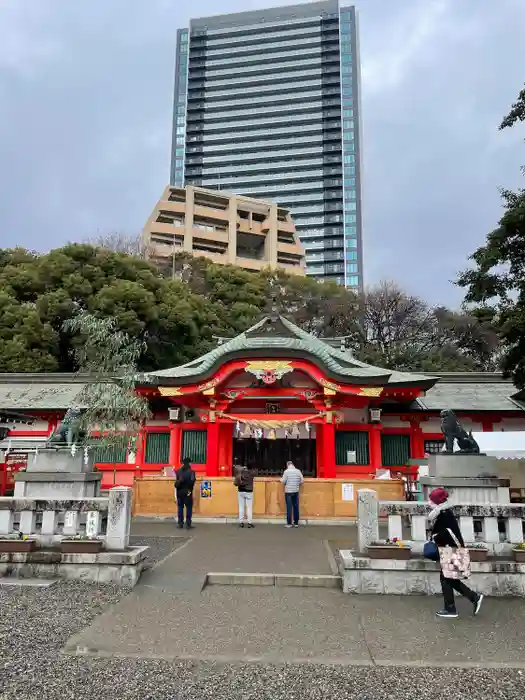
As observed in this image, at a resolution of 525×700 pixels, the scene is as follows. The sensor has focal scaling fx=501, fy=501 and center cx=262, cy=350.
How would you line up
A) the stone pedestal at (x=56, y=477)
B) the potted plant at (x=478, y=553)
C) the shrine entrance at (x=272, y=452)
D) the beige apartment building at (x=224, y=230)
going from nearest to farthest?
the potted plant at (x=478, y=553)
the stone pedestal at (x=56, y=477)
the shrine entrance at (x=272, y=452)
the beige apartment building at (x=224, y=230)

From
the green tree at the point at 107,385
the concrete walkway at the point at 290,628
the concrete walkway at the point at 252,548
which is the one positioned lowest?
the concrete walkway at the point at 290,628

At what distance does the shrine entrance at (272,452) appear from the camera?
60.5 ft

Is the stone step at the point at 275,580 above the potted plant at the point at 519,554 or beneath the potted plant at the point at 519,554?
beneath

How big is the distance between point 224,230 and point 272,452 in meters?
52.0

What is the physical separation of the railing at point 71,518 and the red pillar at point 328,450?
937cm

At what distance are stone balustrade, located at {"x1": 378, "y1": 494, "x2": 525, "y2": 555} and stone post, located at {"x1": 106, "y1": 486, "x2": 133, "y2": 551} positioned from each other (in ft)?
12.5

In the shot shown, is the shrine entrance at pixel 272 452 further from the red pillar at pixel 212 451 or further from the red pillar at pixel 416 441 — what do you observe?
the red pillar at pixel 416 441

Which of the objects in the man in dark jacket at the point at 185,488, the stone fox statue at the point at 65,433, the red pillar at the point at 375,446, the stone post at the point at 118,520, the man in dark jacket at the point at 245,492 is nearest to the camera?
the stone post at the point at 118,520

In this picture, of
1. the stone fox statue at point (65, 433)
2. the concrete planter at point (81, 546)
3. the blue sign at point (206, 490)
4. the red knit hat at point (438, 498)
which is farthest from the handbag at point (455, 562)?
the blue sign at point (206, 490)

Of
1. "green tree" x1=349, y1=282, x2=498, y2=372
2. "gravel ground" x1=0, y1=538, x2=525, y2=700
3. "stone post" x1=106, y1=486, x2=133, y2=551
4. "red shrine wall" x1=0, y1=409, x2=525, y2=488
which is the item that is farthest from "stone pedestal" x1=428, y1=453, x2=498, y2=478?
"green tree" x1=349, y1=282, x2=498, y2=372

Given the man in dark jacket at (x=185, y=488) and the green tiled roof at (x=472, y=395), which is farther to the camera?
the green tiled roof at (x=472, y=395)

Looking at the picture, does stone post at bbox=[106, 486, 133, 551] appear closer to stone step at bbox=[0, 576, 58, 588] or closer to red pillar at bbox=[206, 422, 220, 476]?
stone step at bbox=[0, 576, 58, 588]

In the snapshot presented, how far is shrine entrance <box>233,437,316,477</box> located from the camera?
18453mm

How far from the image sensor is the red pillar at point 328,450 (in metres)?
16.0
